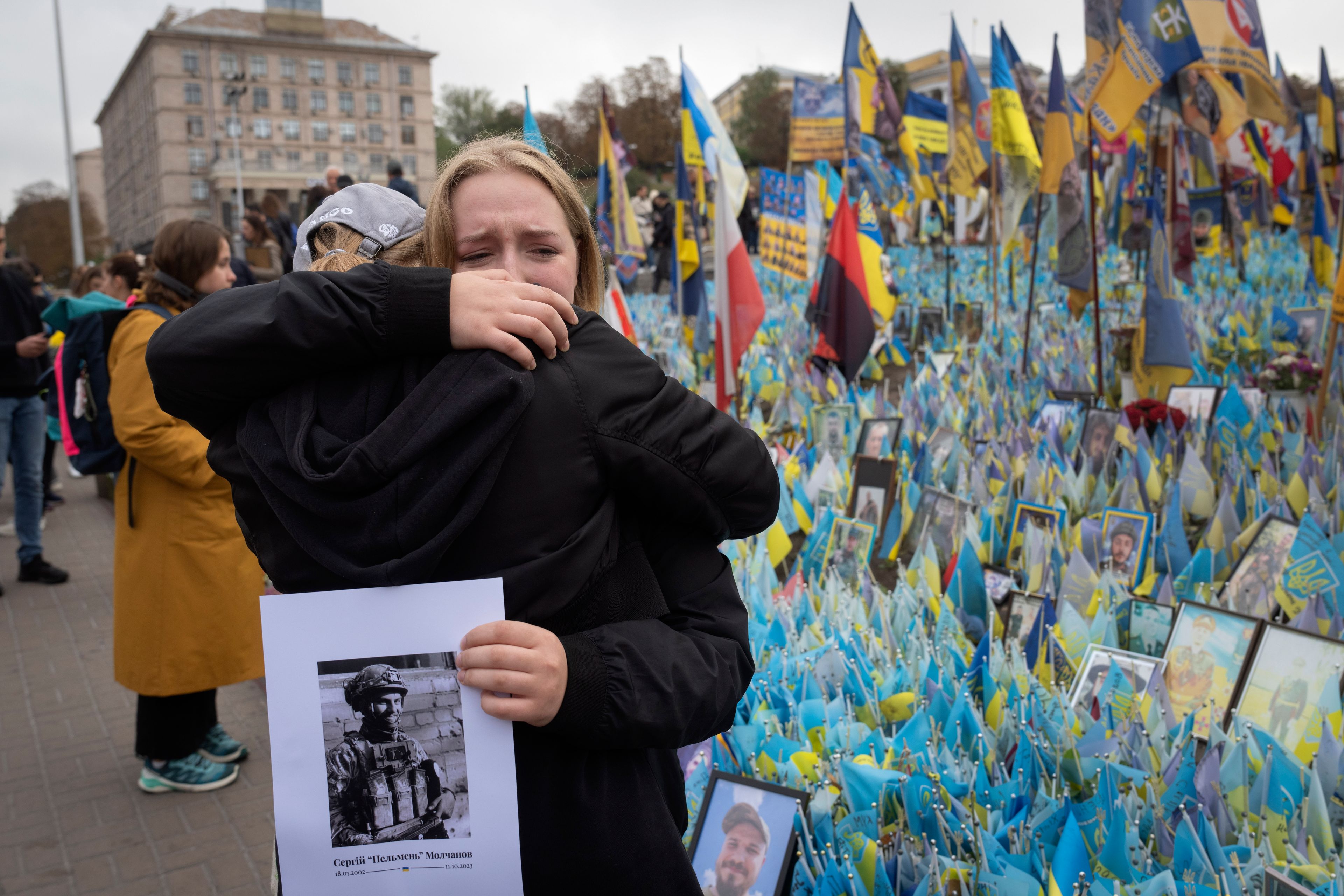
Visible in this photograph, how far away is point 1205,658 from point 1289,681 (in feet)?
0.72

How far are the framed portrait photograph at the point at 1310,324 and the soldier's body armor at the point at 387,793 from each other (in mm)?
7842

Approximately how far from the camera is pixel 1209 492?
3.98 metres

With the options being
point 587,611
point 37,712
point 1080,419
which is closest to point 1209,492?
point 1080,419

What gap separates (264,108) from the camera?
79.3 m

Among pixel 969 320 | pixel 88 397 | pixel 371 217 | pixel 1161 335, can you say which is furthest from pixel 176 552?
pixel 969 320

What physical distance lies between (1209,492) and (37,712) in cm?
507

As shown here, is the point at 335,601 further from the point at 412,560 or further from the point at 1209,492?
the point at 1209,492

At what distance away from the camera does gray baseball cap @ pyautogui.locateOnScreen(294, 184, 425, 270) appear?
133 cm

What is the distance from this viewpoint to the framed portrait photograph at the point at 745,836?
79.6 inches

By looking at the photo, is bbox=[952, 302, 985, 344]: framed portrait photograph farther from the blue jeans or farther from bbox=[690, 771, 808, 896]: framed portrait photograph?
bbox=[690, 771, 808, 896]: framed portrait photograph

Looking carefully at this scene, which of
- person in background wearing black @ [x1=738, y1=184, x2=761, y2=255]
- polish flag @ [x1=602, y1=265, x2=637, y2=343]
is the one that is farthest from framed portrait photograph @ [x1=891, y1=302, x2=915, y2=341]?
person in background wearing black @ [x1=738, y1=184, x2=761, y2=255]

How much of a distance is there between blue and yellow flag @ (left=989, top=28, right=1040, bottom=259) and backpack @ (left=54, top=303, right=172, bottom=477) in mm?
6174

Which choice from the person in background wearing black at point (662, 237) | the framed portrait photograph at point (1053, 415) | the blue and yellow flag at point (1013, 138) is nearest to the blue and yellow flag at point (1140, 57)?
the blue and yellow flag at point (1013, 138)

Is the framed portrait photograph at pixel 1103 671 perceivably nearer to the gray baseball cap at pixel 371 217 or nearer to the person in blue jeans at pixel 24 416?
the gray baseball cap at pixel 371 217
